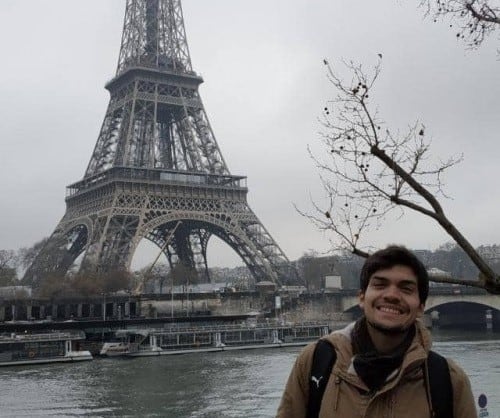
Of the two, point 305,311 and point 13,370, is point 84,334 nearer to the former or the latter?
point 13,370

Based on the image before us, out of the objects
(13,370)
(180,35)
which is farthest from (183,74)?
(13,370)

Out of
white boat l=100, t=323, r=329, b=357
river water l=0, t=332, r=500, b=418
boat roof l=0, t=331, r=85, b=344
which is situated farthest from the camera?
white boat l=100, t=323, r=329, b=357

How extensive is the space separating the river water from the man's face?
17340mm

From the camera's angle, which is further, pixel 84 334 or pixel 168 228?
pixel 168 228

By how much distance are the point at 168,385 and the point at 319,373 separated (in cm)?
2531

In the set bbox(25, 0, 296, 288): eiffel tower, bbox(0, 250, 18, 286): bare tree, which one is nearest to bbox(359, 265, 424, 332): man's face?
bbox(25, 0, 296, 288): eiffel tower

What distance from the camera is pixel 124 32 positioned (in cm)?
6181

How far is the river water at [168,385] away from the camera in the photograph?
69.7 ft

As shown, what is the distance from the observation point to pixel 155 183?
54.9 meters

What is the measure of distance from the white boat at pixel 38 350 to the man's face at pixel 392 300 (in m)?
38.3

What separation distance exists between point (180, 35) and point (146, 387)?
4202 cm

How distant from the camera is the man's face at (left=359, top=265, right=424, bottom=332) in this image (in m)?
2.55

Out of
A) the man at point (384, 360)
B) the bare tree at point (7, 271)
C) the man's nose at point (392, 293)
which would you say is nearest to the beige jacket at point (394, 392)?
the man at point (384, 360)

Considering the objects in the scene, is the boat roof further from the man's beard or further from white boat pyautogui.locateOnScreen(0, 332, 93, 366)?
the man's beard
